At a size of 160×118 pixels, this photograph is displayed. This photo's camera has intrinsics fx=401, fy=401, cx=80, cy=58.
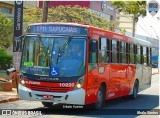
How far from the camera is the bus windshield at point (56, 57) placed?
12.2m

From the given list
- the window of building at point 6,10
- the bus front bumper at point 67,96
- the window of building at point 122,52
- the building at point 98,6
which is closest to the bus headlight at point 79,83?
the bus front bumper at point 67,96

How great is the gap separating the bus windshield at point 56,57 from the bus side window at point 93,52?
13.5 inches

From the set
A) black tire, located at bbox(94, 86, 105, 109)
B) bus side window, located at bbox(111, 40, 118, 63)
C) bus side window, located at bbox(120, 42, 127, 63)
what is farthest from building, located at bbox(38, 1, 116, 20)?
black tire, located at bbox(94, 86, 105, 109)

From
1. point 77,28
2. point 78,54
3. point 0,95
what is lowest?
point 0,95

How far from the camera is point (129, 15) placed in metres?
42.3

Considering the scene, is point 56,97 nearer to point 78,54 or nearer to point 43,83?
point 43,83

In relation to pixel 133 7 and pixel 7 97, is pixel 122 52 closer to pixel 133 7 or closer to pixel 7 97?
pixel 7 97

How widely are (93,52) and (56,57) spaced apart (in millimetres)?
1258

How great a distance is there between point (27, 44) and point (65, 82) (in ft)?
6.25

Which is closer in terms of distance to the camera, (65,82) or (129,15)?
(65,82)

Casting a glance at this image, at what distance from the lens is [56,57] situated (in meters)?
12.3

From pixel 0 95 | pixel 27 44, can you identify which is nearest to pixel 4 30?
pixel 0 95

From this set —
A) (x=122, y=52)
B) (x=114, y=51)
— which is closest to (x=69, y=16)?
(x=122, y=52)

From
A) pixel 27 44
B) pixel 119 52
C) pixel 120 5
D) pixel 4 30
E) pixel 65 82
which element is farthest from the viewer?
pixel 4 30
